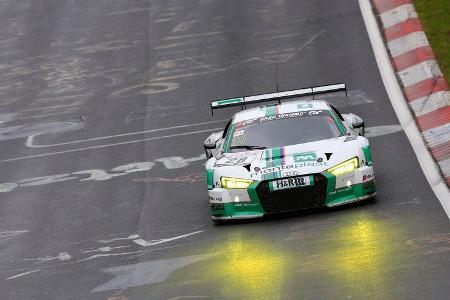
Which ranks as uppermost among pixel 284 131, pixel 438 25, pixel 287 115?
pixel 438 25

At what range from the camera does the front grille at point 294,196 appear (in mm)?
13328

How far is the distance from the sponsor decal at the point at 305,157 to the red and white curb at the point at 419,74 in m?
1.65

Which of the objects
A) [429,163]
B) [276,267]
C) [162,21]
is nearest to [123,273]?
[276,267]

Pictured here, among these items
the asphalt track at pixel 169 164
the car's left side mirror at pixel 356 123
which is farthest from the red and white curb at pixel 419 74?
the car's left side mirror at pixel 356 123

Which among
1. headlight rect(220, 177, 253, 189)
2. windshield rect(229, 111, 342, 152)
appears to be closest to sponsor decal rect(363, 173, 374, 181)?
windshield rect(229, 111, 342, 152)

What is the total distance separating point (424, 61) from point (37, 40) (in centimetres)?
972

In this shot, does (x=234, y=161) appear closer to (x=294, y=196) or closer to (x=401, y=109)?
(x=294, y=196)

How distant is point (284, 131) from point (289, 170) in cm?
126

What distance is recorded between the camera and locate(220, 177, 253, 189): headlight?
13.5 meters

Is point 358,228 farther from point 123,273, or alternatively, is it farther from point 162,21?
point 162,21

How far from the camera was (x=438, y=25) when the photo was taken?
73.1 feet

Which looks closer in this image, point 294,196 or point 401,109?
point 294,196

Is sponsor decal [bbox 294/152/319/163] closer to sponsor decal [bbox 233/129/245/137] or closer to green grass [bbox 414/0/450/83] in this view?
sponsor decal [bbox 233/129/245/137]

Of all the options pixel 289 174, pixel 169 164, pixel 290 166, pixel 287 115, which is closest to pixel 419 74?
pixel 169 164
